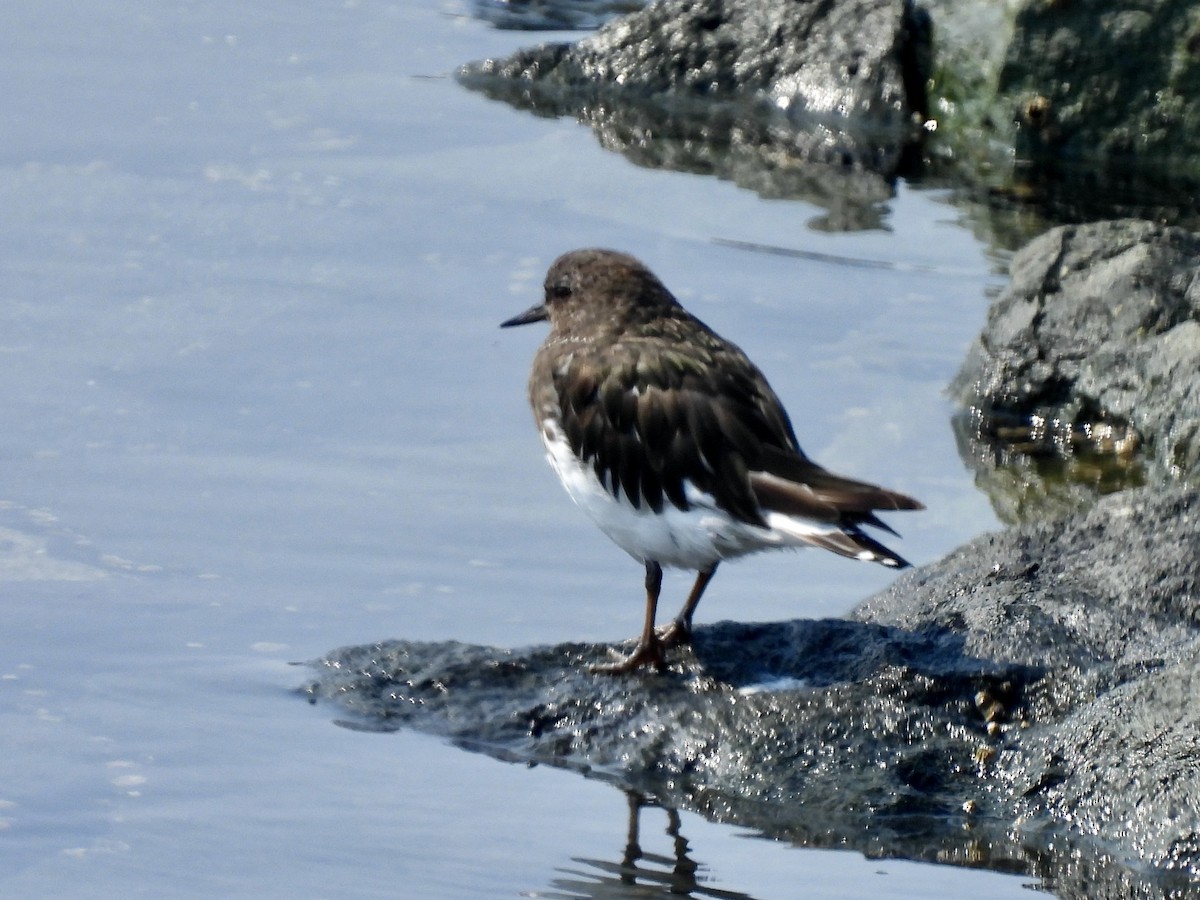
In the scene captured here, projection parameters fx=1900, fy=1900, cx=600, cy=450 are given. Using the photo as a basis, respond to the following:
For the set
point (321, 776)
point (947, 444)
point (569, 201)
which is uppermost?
point (569, 201)

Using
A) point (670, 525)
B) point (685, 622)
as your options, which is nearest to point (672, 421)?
point (670, 525)

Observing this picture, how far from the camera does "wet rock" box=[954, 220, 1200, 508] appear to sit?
22.0 feet

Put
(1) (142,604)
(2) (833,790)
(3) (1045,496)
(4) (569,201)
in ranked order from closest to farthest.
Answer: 1. (2) (833,790)
2. (1) (142,604)
3. (3) (1045,496)
4. (4) (569,201)

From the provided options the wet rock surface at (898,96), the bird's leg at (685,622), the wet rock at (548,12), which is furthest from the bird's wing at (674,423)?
the wet rock at (548,12)

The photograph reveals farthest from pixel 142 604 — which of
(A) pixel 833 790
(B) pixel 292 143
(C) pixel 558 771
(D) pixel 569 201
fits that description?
(B) pixel 292 143

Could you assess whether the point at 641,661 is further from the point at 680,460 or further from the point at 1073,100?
the point at 1073,100

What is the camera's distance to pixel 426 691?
4672 mm

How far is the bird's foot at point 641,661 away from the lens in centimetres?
457

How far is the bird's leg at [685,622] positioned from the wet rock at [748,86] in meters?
5.06

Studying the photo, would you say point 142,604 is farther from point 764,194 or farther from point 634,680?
point 764,194

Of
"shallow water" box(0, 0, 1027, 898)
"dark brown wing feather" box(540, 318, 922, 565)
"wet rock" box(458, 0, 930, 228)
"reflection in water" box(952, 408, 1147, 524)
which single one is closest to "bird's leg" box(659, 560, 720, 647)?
"dark brown wing feather" box(540, 318, 922, 565)

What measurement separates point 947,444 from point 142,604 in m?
3.00

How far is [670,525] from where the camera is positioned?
4.68 meters

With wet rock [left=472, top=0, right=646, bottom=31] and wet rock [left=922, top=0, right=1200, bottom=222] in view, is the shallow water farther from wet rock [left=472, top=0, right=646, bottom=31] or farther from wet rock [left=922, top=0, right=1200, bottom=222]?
wet rock [left=472, top=0, right=646, bottom=31]
